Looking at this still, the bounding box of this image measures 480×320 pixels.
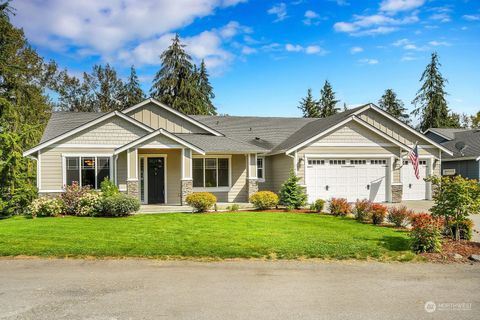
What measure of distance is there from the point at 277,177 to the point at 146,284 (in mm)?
15389

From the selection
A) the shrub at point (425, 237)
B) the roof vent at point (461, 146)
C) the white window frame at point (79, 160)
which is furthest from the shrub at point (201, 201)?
the roof vent at point (461, 146)

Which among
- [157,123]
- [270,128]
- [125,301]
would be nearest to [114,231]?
[125,301]

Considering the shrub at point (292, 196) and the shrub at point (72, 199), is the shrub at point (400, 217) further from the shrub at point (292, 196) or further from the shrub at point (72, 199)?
the shrub at point (72, 199)

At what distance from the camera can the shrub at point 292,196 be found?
57.1 ft

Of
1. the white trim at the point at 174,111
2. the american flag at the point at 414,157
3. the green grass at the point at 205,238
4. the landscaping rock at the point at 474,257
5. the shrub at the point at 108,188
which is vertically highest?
the white trim at the point at 174,111

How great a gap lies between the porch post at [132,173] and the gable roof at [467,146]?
17.8 m

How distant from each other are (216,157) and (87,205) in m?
7.57

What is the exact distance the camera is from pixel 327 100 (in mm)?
59625

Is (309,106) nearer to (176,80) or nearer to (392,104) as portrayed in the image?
(392,104)

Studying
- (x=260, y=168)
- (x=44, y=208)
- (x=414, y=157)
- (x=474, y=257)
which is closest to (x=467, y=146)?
(x=414, y=157)

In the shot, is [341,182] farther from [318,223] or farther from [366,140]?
[318,223]

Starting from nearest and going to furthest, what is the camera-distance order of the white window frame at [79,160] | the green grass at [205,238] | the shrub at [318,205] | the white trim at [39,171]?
the green grass at [205,238], the shrub at [318,205], the white trim at [39,171], the white window frame at [79,160]

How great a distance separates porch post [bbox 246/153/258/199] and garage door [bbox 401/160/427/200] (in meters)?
8.30

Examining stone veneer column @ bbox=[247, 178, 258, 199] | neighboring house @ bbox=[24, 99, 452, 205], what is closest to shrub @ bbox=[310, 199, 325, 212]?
neighboring house @ bbox=[24, 99, 452, 205]
